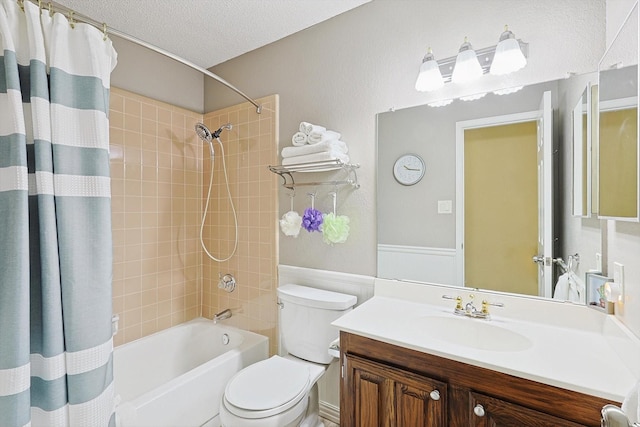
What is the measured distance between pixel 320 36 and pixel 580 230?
1.81 m

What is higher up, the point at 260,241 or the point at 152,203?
the point at 152,203

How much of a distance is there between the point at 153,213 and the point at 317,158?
1405 millimetres

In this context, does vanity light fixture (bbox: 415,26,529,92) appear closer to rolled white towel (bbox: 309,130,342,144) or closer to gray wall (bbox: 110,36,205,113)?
rolled white towel (bbox: 309,130,342,144)

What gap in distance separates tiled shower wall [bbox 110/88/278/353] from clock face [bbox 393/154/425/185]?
0.89m

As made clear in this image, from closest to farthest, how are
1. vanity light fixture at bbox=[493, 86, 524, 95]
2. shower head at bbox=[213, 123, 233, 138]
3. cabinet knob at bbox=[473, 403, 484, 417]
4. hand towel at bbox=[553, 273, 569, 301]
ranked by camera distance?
cabinet knob at bbox=[473, 403, 484, 417]
hand towel at bbox=[553, 273, 569, 301]
vanity light fixture at bbox=[493, 86, 524, 95]
shower head at bbox=[213, 123, 233, 138]

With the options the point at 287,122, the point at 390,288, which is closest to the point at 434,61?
the point at 287,122

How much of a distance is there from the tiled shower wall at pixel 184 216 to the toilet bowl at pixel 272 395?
1.79ft

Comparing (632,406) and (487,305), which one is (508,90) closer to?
(487,305)

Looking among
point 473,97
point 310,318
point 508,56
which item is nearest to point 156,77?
point 310,318

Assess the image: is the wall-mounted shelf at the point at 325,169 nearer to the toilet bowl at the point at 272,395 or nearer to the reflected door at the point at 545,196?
the reflected door at the point at 545,196

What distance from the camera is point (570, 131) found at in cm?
128

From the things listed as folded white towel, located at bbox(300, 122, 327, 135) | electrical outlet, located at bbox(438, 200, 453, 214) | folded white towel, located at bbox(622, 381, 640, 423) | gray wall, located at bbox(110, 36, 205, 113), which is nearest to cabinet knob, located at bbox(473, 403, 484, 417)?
folded white towel, located at bbox(622, 381, 640, 423)

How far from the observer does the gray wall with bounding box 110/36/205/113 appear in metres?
2.12

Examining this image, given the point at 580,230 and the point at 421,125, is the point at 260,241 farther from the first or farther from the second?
the point at 580,230
